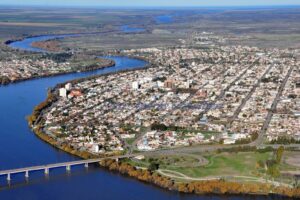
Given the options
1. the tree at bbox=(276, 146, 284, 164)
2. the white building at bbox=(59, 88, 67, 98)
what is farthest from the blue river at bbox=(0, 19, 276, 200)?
the white building at bbox=(59, 88, 67, 98)

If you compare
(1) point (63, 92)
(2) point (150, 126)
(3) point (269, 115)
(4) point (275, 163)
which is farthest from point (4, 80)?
(4) point (275, 163)

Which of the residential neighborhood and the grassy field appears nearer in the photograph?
the grassy field

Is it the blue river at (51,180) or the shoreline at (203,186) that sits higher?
the shoreline at (203,186)

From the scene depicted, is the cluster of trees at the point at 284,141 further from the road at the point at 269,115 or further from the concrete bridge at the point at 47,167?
the concrete bridge at the point at 47,167

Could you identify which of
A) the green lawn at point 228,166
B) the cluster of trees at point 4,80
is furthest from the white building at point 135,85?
the green lawn at point 228,166

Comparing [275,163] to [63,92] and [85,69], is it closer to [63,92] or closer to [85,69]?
[63,92]

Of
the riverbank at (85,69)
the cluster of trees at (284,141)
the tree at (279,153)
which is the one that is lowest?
the riverbank at (85,69)

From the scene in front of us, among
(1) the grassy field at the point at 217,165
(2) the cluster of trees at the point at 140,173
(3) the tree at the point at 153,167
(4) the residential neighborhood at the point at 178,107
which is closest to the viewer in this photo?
(2) the cluster of trees at the point at 140,173

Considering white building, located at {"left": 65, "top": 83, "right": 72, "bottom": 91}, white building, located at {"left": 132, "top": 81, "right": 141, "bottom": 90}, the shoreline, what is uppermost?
the shoreline

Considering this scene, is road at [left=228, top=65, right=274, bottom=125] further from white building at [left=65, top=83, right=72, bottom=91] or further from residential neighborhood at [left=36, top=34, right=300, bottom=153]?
white building at [left=65, top=83, right=72, bottom=91]
